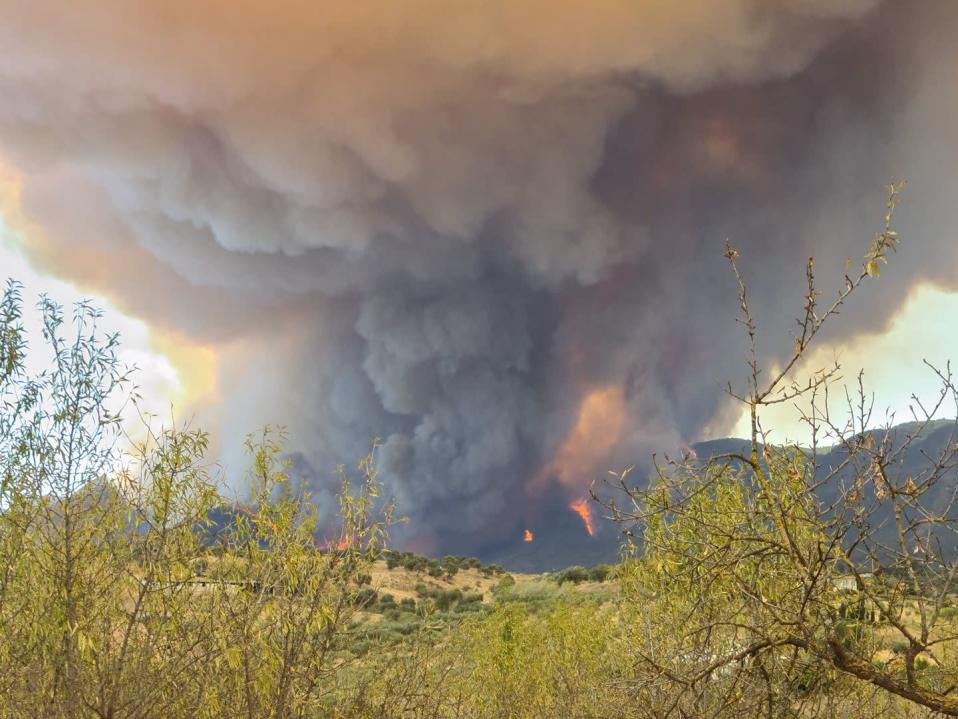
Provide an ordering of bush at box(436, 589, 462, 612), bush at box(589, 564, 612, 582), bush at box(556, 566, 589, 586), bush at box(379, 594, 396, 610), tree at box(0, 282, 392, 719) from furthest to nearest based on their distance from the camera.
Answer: bush at box(556, 566, 589, 586) < bush at box(589, 564, 612, 582) < bush at box(436, 589, 462, 612) < bush at box(379, 594, 396, 610) < tree at box(0, 282, 392, 719)

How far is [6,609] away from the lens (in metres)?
8.37

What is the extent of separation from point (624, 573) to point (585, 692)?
150 inches

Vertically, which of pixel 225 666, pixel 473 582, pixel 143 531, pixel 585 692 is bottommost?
pixel 585 692

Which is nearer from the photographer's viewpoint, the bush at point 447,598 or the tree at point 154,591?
the tree at point 154,591

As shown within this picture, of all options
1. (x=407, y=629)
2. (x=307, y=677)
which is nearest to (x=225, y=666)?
(x=307, y=677)

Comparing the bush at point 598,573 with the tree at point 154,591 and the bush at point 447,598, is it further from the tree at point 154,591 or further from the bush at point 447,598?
the tree at point 154,591

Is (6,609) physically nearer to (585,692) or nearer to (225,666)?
(225,666)

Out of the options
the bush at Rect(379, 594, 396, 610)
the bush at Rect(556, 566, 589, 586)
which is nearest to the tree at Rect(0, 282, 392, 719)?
the bush at Rect(379, 594, 396, 610)

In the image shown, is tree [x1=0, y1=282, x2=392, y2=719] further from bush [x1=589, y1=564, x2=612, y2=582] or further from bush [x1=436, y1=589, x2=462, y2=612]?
bush [x1=589, y1=564, x2=612, y2=582]

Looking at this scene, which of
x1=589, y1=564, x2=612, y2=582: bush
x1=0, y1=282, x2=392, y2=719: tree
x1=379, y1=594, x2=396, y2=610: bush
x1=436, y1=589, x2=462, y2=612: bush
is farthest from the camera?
x1=589, y1=564, x2=612, y2=582: bush

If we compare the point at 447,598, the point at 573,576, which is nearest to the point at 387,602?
the point at 447,598

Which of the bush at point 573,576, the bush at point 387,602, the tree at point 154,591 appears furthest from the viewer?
the bush at point 573,576

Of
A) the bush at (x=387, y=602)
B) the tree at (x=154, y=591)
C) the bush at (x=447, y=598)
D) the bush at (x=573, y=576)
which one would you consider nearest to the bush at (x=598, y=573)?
the bush at (x=573, y=576)

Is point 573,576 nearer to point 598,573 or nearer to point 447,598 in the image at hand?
point 598,573
